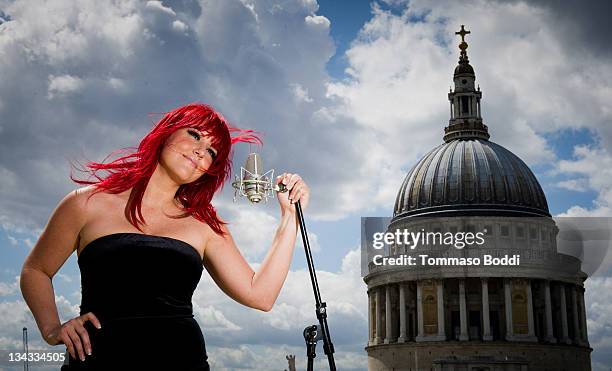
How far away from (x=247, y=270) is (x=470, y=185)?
72810mm

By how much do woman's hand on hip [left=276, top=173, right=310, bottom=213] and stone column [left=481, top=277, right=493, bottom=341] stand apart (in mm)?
64401

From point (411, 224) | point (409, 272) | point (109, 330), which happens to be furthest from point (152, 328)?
point (411, 224)

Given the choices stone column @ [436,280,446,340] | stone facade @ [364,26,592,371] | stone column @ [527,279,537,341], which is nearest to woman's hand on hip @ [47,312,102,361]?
stone facade @ [364,26,592,371]

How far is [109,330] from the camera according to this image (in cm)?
323

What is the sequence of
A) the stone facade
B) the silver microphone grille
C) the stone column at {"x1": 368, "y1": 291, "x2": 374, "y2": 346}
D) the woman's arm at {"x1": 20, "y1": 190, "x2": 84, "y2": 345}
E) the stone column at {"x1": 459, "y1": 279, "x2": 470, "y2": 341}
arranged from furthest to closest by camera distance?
1. the stone column at {"x1": 368, "y1": 291, "x2": 374, "y2": 346}
2. the stone column at {"x1": 459, "y1": 279, "x2": 470, "y2": 341}
3. the stone facade
4. the silver microphone grille
5. the woman's arm at {"x1": 20, "y1": 190, "x2": 84, "y2": 345}

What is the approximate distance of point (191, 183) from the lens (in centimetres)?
396

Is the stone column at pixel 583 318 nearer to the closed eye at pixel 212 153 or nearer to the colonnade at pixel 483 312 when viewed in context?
the colonnade at pixel 483 312

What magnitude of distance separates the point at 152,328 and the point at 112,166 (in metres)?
0.82

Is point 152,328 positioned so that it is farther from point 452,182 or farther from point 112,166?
point 452,182

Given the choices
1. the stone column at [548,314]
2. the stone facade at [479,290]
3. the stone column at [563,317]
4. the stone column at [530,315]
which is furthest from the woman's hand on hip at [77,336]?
the stone column at [563,317]

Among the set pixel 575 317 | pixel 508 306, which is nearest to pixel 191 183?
pixel 508 306

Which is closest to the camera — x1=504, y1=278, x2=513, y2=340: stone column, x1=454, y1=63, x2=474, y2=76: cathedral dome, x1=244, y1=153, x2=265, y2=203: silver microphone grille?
x1=244, y1=153, x2=265, y2=203: silver microphone grille

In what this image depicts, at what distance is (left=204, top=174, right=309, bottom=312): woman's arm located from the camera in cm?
381
